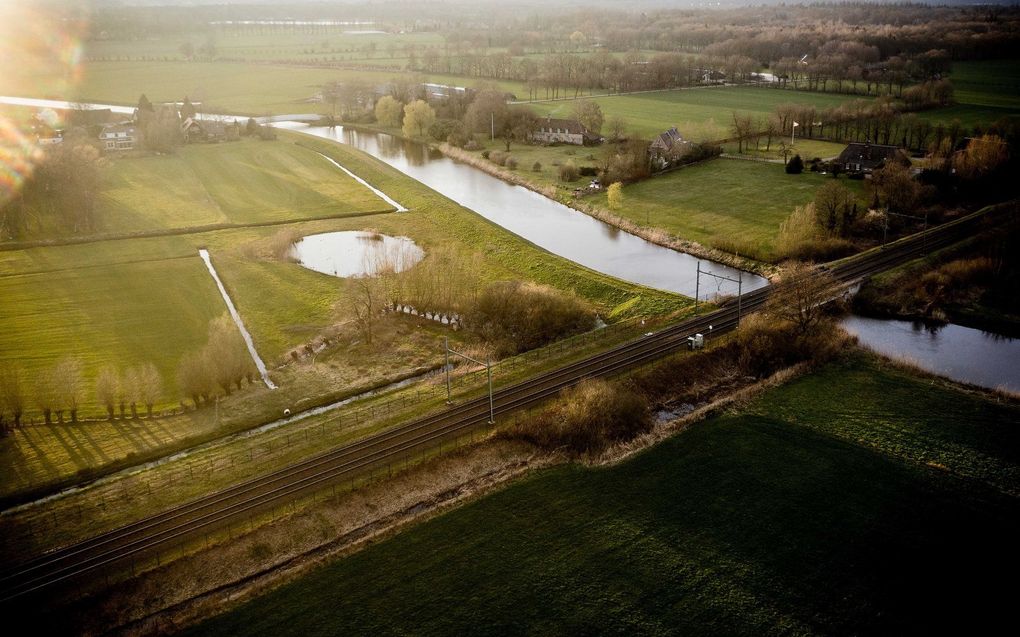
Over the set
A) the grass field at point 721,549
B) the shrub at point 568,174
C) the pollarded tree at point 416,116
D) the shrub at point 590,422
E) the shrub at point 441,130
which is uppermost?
the pollarded tree at point 416,116

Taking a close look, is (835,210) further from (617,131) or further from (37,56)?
(37,56)

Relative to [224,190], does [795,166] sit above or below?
above

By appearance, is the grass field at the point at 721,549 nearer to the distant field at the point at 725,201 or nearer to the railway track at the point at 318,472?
the railway track at the point at 318,472

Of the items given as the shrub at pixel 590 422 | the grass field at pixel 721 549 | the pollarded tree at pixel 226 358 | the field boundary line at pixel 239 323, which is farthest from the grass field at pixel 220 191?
the grass field at pixel 721 549

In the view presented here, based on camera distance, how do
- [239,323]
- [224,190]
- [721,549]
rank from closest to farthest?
[721,549], [239,323], [224,190]

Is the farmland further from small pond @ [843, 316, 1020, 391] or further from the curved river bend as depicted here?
small pond @ [843, 316, 1020, 391]

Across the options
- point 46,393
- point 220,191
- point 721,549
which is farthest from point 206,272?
point 721,549

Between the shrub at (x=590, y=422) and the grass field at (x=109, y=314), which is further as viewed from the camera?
the grass field at (x=109, y=314)
